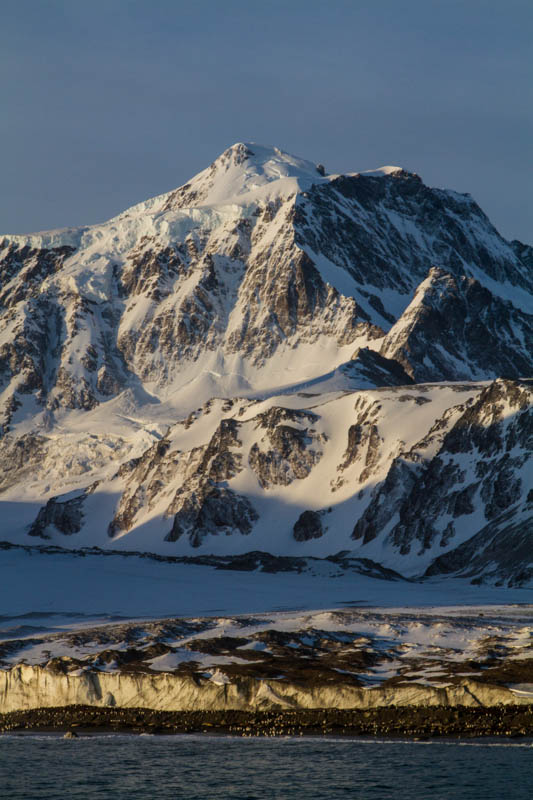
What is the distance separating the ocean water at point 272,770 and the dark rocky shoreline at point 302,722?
2.37 metres

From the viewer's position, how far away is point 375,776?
2854 inches

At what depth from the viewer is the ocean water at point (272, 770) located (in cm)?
7019

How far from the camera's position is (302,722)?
87438mm

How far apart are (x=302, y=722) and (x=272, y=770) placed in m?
12.4

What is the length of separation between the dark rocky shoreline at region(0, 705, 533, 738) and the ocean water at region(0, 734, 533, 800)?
2370mm

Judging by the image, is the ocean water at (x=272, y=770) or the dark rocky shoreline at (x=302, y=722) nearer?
the ocean water at (x=272, y=770)

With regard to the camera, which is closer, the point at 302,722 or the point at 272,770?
the point at 272,770

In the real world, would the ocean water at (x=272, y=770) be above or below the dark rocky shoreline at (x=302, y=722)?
below

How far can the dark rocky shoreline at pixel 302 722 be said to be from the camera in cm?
8144

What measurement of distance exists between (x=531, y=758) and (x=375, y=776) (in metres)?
8.90

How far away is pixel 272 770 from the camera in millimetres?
75188

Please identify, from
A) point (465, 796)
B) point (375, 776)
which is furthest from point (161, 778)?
point (465, 796)

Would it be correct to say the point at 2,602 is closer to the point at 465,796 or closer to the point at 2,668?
the point at 2,668

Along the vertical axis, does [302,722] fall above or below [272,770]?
above
